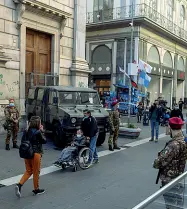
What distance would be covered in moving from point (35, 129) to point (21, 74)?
8.19 meters

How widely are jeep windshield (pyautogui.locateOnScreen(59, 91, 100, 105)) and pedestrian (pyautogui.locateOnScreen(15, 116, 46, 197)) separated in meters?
4.65

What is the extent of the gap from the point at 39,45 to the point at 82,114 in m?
6.58

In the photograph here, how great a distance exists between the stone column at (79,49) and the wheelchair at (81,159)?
335 inches

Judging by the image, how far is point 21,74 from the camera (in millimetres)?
13133

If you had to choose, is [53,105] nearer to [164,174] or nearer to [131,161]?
[131,161]

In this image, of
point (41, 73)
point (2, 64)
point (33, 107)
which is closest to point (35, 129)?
point (33, 107)

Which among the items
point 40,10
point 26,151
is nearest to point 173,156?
point 26,151

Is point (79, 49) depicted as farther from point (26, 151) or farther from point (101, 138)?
point (26, 151)

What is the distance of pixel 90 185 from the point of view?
611cm

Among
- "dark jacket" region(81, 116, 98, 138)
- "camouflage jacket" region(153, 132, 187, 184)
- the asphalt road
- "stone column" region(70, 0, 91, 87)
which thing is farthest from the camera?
"stone column" region(70, 0, 91, 87)

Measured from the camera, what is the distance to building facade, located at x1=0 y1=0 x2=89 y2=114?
12.5 meters

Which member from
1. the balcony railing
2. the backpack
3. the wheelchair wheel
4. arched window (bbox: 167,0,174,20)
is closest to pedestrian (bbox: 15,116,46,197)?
the backpack

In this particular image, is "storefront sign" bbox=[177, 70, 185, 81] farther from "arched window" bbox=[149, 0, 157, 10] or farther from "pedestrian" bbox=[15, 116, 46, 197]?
"pedestrian" bbox=[15, 116, 46, 197]

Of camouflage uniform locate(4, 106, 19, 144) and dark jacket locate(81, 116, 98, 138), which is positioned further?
camouflage uniform locate(4, 106, 19, 144)
